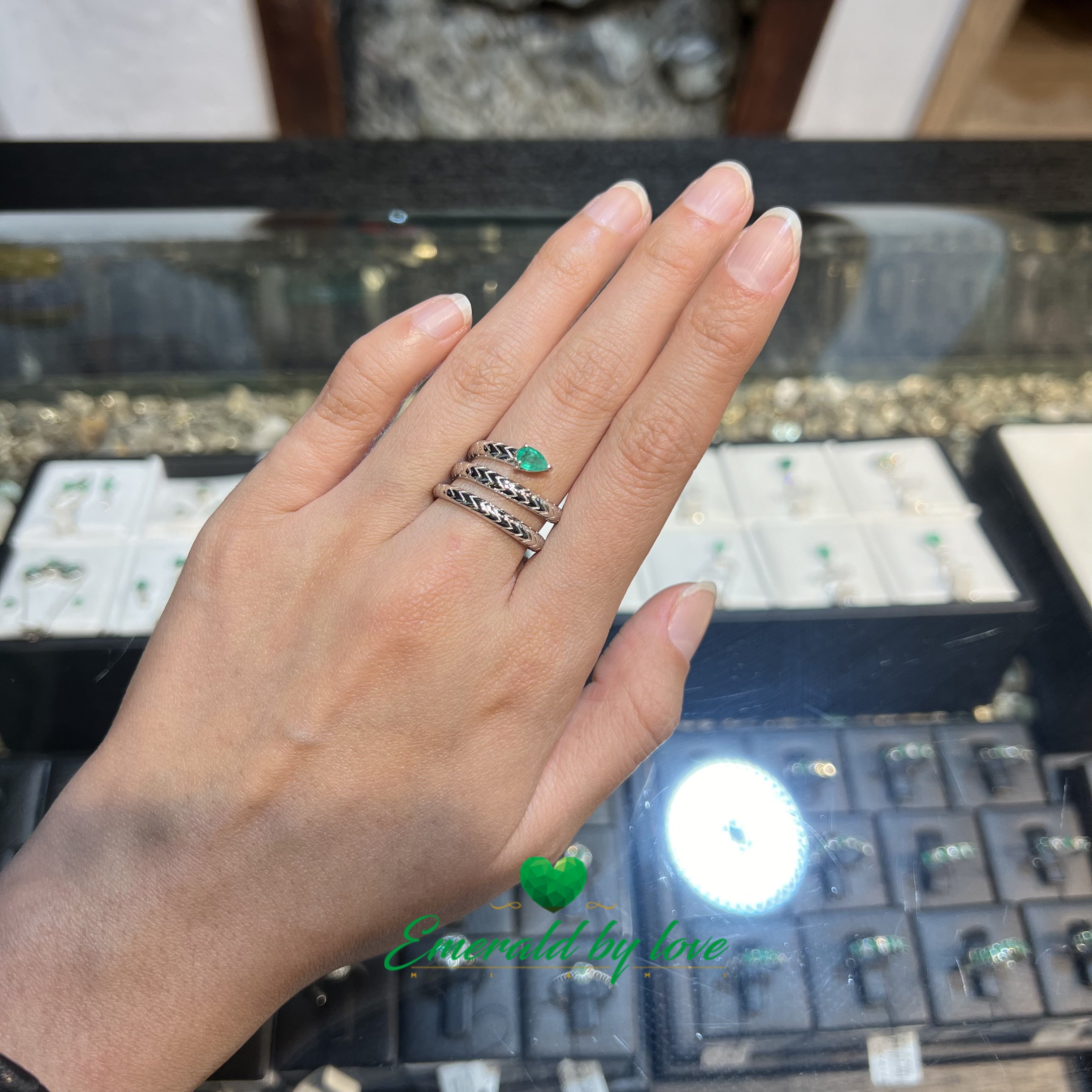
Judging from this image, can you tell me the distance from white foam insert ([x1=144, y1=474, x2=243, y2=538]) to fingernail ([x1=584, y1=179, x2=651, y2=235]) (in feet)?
1.83

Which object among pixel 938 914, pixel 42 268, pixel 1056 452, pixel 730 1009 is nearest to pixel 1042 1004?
pixel 938 914

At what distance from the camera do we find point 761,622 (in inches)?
37.3

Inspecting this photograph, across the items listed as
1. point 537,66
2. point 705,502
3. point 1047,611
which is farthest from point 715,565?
point 537,66

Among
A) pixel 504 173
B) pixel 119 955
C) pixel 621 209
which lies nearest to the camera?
pixel 119 955

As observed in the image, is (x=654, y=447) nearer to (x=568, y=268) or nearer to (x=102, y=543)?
(x=568, y=268)

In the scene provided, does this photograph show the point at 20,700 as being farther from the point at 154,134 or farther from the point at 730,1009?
the point at 154,134

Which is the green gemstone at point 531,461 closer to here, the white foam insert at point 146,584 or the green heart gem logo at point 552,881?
the green heart gem logo at point 552,881

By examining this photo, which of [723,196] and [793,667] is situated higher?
[723,196]

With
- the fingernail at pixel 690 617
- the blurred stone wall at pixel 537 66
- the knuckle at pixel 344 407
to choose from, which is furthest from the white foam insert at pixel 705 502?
the blurred stone wall at pixel 537 66

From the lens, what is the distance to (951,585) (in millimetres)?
1002

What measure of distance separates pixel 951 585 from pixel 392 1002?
777mm

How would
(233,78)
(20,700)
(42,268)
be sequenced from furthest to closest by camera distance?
(233,78), (42,268), (20,700)

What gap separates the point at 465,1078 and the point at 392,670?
33 centimetres

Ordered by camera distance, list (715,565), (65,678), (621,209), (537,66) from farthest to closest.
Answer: (537,66), (715,565), (65,678), (621,209)
